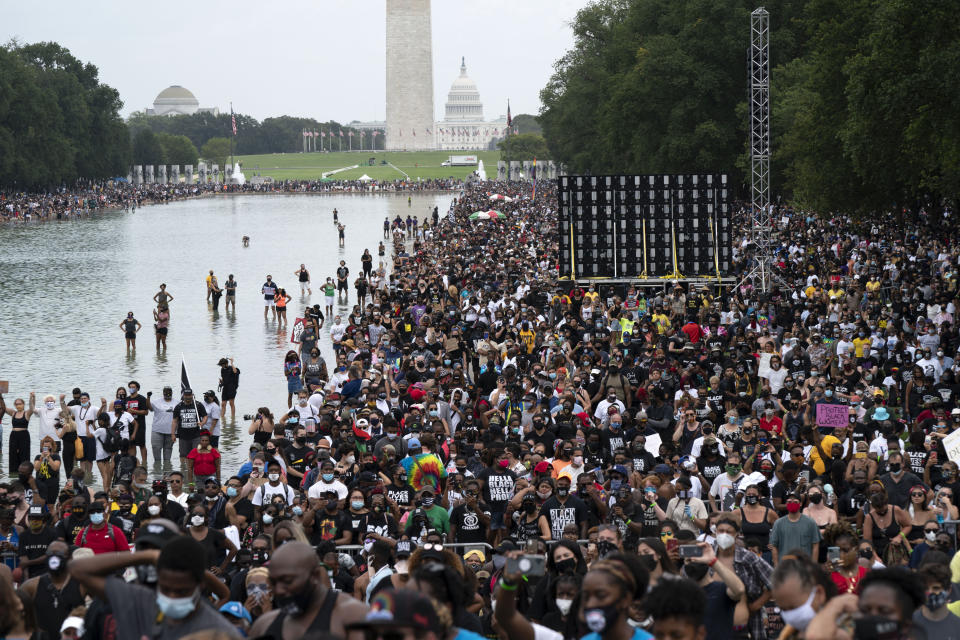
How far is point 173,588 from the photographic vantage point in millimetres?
5133

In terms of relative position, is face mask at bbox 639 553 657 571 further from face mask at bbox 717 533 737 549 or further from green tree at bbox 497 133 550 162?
green tree at bbox 497 133 550 162

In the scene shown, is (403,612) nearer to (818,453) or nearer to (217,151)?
(818,453)

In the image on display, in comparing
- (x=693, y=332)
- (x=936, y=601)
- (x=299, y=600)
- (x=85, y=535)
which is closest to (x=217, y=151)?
(x=693, y=332)

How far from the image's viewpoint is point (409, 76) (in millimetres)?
173250

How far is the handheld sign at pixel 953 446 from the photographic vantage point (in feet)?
39.6

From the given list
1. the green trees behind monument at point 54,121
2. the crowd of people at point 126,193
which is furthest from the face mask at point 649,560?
the green trees behind monument at point 54,121

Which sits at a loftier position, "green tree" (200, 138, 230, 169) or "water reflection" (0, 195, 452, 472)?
"green tree" (200, 138, 230, 169)

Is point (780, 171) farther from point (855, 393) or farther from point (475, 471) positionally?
point (475, 471)

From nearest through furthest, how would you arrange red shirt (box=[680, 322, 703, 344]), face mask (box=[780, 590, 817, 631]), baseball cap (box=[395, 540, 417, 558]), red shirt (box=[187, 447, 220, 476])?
1. face mask (box=[780, 590, 817, 631])
2. baseball cap (box=[395, 540, 417, 558])
3. red shirt (box=[187, 447, 220, 476])
4. red shirt (box=[680, 322, 703, 344])

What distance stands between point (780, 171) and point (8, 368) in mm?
31798

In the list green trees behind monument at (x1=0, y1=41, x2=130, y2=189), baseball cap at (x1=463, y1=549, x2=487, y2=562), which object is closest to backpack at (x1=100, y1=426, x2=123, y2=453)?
baseball cap at (x1=463, y1=549, x2=487, y2=562)

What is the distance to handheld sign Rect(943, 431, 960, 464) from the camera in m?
12.1

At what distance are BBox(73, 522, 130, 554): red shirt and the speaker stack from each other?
20.5 metres

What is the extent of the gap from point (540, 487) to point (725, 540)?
3.24 metres
